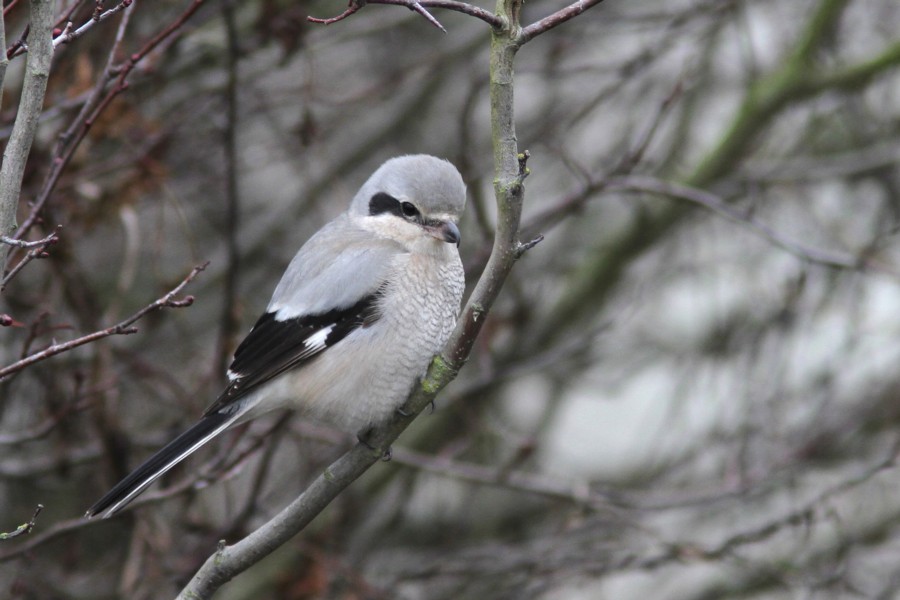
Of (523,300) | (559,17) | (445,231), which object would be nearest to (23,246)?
(559,17)

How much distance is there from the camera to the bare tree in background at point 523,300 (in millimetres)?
4285

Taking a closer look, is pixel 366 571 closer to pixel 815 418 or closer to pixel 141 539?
pixel 141 539

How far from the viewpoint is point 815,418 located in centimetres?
547

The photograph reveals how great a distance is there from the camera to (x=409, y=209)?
11.6 feet

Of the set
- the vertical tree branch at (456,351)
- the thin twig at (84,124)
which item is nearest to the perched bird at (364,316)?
the vertical tree branch at (456,351)

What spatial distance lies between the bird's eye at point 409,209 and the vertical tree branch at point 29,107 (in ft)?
5.22

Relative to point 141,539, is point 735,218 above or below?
above

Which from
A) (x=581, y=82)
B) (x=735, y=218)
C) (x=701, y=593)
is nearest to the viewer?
(x=735, y=218)

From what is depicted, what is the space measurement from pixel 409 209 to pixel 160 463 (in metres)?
1.20

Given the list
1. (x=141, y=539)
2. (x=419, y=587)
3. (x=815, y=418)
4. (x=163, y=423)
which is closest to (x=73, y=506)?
(x=163, y=423)

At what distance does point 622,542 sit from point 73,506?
283 cm

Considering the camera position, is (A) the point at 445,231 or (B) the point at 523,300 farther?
(B) the point at 523,300

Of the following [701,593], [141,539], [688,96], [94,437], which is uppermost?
[688,96]

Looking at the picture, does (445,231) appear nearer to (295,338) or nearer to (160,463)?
(295,338)
